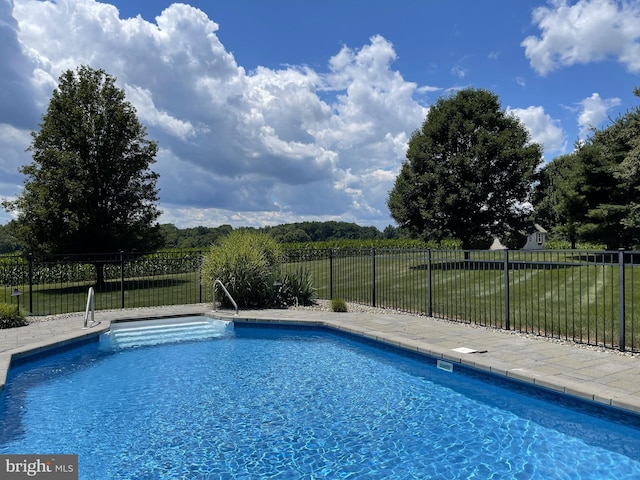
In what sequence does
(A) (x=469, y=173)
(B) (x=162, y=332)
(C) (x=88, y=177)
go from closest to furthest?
1. (B) (x=162, y=332)
2. (C) (x=88, y=177)
3. (A) (x=469, y=173)

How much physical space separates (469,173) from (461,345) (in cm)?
1644

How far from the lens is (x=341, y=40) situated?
1421 cm

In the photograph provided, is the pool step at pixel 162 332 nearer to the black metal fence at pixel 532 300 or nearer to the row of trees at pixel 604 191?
the black metal fence at pixel 532 300

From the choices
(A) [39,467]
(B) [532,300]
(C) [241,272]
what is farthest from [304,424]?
(C) [241,272]

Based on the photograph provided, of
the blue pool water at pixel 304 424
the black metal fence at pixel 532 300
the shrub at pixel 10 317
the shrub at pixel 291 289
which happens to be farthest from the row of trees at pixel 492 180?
the shrub at pixel 10 317

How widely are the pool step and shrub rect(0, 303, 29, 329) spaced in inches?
73.7

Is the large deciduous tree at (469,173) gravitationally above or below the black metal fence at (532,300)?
above

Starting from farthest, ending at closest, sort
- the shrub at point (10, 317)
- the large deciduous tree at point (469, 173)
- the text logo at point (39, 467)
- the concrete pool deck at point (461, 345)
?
the large deciduous tree at point (469, 173)
the shrub at point (10, 317)
the concrete pool deck at point (461, 345)
the text logo at point (39, 467)

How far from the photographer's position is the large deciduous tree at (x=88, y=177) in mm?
16359

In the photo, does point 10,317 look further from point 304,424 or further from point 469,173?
point 469,173

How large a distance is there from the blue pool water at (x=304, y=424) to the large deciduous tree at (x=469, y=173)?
15751 millimetres

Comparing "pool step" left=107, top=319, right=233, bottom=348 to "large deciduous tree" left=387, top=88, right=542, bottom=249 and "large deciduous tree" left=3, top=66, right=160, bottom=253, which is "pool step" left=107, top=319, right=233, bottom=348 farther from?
"large deciduous tree" left=387, top=88, right=542, bottom=249

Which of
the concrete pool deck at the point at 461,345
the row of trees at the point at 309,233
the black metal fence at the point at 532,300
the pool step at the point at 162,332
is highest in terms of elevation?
the row of trees at the point at 309,233

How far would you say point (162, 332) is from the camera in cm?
959
